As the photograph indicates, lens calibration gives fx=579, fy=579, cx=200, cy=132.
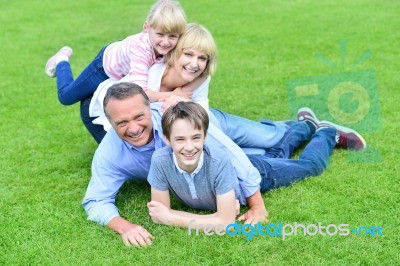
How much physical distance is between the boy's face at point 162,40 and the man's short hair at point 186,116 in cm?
86

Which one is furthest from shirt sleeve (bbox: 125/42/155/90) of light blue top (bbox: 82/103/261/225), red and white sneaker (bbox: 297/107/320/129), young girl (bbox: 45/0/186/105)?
red and white sneaker (bbox: 297/107/320/129)

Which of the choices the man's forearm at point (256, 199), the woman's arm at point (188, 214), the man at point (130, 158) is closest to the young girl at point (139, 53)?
the man at point (130, 158)

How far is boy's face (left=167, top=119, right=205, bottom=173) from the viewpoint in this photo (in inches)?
134

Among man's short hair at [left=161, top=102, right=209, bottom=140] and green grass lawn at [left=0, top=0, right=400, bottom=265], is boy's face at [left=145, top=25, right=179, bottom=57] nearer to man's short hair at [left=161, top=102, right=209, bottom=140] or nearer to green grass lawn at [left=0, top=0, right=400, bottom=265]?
man's short hair at [left=161, top=102, right=209, bottom=140]

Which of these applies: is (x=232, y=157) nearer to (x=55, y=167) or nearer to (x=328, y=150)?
(x=328, y=150)

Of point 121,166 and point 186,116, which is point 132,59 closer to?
point 121,166

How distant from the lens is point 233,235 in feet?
11.7

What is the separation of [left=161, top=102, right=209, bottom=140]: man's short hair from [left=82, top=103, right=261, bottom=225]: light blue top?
33 cm

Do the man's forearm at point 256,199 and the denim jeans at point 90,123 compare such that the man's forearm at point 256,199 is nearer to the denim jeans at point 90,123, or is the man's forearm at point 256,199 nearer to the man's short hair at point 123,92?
the man's short hair at point 123,92

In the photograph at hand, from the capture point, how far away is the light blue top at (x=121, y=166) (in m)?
3.79

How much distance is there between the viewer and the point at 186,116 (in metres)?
3.40

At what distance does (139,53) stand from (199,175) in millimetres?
1170

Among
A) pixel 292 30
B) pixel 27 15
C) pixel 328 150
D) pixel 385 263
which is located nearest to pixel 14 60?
pixel 27 15

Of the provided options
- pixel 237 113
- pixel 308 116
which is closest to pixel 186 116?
pixel 308 116
